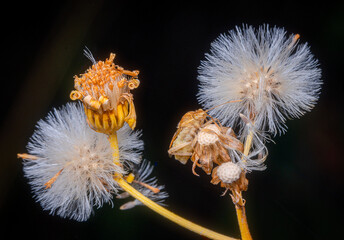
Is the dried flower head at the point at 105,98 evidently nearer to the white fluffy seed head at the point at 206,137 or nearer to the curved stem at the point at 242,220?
the white fluffy seed head at the point at 206,137

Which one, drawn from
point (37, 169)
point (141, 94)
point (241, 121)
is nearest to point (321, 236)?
point (241, 121)

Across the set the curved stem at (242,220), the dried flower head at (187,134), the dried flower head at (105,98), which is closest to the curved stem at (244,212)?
the curved stem at (242,220)

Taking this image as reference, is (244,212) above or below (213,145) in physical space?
below

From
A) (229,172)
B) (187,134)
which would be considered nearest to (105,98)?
(187,134)

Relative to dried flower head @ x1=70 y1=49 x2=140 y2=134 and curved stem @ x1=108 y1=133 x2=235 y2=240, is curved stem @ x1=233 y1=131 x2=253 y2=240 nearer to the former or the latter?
curved stem @ x1=108 y1=133 x2=235 y2=240

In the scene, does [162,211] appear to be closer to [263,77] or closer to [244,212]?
[244,212]

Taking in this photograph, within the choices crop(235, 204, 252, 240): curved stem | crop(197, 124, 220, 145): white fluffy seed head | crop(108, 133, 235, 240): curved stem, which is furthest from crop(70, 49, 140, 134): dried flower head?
crop(235, 204, 252, 240): curved stem

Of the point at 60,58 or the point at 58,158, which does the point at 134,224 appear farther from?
the point at 60,58
